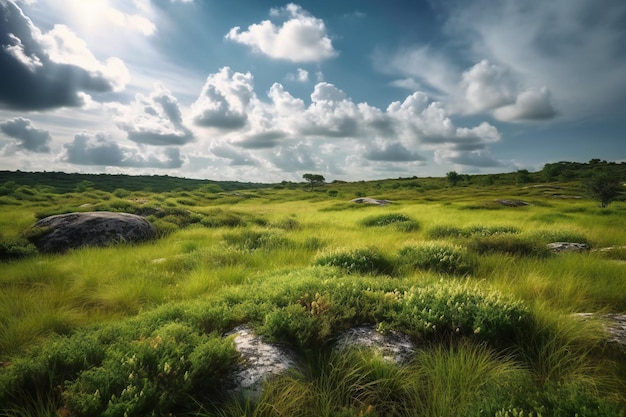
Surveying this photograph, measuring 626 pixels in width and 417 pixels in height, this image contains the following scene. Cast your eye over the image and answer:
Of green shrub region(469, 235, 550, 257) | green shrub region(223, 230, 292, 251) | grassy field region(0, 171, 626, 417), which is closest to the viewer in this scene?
grassy field region(0, 171, 626, 417)

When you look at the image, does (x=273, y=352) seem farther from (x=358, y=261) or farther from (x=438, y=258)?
(x=438, y=258)

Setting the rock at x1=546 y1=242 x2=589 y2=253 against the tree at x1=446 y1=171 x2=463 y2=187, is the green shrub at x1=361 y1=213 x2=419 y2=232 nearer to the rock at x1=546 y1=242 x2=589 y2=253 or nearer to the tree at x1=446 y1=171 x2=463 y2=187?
the rock at x1=546 y1=242 x2=589 y2=253

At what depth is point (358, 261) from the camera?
26.2 feet

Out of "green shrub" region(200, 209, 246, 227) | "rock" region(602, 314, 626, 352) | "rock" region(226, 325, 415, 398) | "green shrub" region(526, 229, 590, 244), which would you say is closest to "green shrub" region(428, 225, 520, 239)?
"green shrub" region(526, 229, 590, 244)

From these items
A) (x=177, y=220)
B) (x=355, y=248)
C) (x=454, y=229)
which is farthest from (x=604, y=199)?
(x=177, y=220)

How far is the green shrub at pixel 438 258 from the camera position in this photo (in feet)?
26.0

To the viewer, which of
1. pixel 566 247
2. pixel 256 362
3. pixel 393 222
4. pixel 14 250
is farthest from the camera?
pixel 393 222

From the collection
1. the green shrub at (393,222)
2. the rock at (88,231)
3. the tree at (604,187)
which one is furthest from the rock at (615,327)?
the tree at (604,187)

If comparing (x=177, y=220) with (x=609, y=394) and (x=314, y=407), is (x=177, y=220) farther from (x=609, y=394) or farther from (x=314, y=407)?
(x=609, y=394)

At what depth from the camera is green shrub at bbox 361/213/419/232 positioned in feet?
54.6

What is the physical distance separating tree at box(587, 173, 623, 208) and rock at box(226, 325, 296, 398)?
41058 millimetres

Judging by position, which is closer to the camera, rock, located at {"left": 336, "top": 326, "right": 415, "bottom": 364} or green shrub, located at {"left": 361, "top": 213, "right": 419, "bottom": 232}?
rock, located at {"left": 336, "top": 326, "right": 415, "bottom": 364}

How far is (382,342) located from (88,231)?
12.6 m

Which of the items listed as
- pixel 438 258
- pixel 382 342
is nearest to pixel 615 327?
pixel 382 342
